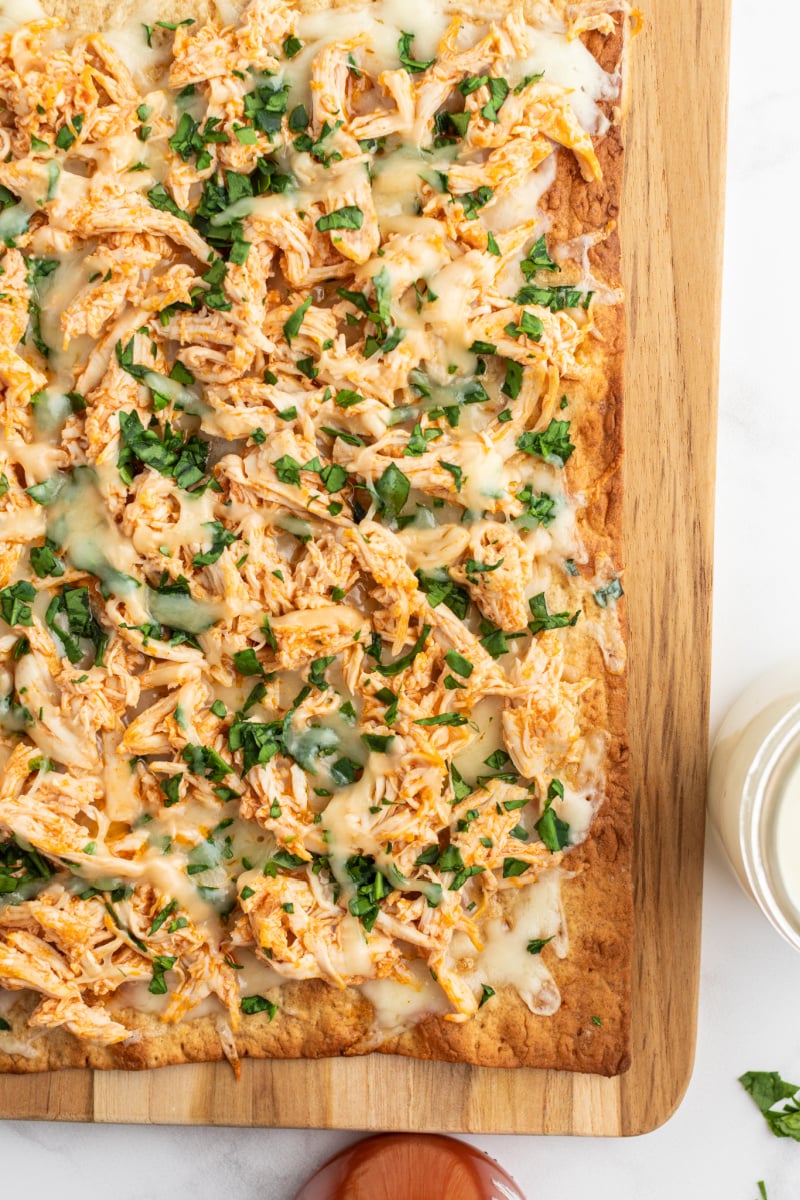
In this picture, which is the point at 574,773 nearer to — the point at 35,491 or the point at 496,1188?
the point at 496,1188

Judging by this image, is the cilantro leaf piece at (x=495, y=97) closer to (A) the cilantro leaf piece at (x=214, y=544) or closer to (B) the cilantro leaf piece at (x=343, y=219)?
(B) the cilantro leaf piece at (x=343, y=219)

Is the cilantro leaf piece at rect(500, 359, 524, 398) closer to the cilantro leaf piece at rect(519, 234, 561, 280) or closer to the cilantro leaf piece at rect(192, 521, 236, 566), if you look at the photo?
the cilantro leaf piece at rect(519, 234, 561, 280)

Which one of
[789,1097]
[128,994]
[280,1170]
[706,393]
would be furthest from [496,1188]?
[706,393]

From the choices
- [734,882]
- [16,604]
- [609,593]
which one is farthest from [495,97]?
[734,882]

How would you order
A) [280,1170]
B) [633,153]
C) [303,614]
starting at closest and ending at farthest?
[303,614] → [633,153] → [280,1170]

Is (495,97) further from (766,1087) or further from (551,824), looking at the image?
(766,1087)

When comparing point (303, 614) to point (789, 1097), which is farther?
point (789, 1097)

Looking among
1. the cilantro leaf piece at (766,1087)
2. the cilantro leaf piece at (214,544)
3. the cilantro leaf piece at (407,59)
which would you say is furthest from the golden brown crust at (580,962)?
the cilantro leaf piece at (214,544)
